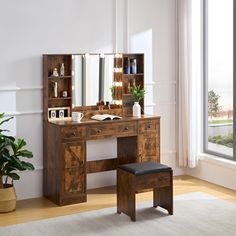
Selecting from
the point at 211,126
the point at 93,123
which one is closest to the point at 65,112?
the point at 93,123

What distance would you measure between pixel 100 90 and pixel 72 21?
821mm

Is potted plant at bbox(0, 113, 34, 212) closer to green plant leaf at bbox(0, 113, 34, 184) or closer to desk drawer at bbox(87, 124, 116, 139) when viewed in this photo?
green plant leaf at bbox(0, 113, 34, 184)

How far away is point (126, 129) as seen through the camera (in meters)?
5.66

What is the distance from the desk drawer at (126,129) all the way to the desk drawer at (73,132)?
442 mm

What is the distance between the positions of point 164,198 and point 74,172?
3.18ft

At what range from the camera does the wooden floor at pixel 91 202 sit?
4.99m

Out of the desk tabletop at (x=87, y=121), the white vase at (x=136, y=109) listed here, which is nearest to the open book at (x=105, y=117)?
the desk tabletop at (x=87, y=121)

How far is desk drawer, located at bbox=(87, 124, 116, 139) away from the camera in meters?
5.44

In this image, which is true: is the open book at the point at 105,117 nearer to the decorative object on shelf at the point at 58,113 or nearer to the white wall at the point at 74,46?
the decorative object on shelf at the point at 58,113

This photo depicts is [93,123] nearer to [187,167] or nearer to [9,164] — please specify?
[9,164]

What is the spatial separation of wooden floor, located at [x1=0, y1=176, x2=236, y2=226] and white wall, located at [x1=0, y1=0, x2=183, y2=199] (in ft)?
0.79

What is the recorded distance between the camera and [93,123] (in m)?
5.44

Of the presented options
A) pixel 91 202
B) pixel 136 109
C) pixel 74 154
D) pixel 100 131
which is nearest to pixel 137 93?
pixel 136 109

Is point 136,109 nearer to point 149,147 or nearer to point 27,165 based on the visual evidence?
point 149,147
